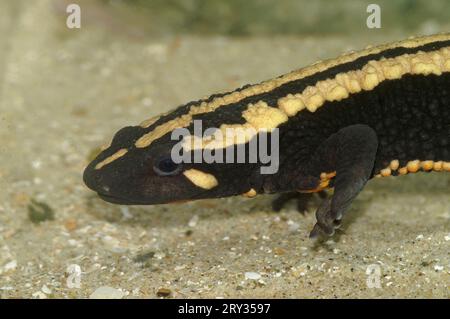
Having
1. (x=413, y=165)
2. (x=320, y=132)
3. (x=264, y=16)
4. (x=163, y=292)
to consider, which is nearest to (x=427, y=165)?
(x=413, y=165)

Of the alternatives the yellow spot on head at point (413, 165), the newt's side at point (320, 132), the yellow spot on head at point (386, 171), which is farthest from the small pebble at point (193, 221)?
the yellow spot on head at point (413, 165)

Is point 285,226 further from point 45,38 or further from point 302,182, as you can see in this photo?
point 45,38

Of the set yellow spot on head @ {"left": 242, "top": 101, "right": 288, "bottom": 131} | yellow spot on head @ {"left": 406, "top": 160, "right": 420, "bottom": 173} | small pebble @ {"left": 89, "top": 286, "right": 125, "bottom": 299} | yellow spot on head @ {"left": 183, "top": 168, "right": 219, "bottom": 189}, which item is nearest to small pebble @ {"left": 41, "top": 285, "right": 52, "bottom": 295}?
small pebble @ {"left": 89, "top": 286, "right": 125, "bottom": 299}

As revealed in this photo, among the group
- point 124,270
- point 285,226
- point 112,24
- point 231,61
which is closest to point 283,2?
point 231,61

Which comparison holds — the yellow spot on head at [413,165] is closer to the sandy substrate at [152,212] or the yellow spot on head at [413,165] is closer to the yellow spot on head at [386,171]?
the yellow spot on head at [386,171]

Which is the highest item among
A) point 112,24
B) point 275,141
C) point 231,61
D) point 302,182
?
point 112,24

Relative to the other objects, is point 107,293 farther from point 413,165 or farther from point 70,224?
point 413,165
